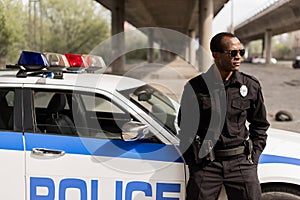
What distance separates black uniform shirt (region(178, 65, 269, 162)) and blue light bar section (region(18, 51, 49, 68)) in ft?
4.23

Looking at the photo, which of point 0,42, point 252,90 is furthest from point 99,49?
point 0,42

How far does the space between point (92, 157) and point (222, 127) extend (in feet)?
3.35

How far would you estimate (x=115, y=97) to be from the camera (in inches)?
122

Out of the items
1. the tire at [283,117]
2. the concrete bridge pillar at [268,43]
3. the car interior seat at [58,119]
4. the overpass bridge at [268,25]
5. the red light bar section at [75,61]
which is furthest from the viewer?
the concrete bridge pillar at [268,43]

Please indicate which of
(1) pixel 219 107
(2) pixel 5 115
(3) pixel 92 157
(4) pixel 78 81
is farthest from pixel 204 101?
(2) pixel 5 115

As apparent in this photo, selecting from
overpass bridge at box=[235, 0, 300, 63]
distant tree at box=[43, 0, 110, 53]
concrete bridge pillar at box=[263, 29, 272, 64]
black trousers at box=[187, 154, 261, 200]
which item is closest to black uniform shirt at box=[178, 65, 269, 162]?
black trousers at box=[187, 154, 261, 200]

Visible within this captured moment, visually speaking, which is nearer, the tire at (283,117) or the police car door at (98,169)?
Result: the police car door at (98,169)

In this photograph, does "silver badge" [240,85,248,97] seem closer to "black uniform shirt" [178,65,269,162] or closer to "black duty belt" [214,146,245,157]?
"black uniform shirt" [178,65,269,162]

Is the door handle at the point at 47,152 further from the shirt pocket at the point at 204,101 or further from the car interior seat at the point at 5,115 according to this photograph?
the shirt pocket at the point at 204,101

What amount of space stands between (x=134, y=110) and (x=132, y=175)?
51 centimetres

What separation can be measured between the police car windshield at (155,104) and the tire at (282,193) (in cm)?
89

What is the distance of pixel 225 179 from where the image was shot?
281 centimetres

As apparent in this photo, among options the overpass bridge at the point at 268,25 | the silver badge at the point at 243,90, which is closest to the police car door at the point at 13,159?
the silver badge at the point at 243,90

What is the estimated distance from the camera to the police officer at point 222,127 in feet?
9.00
